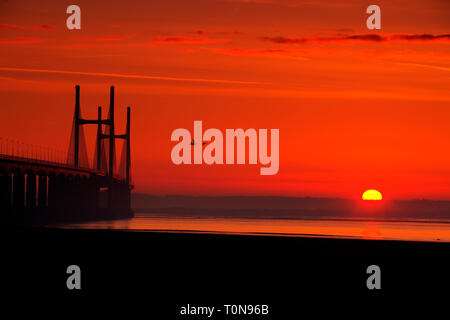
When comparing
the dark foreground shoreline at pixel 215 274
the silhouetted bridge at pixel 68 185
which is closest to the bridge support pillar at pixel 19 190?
the silhouetted bridge at pixel 68 185

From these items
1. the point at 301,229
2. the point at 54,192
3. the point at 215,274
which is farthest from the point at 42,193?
the point at 215,274

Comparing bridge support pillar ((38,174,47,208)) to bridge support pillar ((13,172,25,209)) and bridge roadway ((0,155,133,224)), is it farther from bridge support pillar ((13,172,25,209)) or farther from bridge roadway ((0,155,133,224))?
bridge support pillar ((13,172,25,209))

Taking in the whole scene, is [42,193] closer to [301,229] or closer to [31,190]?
[31,190]

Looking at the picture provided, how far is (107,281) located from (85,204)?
107322 mm

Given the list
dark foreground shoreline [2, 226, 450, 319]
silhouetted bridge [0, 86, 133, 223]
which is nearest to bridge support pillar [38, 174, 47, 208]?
silhouetted bridge [0, 86, 133, 223]

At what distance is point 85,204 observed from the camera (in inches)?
5010

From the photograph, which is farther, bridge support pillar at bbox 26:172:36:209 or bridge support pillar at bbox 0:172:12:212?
bridge support pillar at bbox 26:172:36:209

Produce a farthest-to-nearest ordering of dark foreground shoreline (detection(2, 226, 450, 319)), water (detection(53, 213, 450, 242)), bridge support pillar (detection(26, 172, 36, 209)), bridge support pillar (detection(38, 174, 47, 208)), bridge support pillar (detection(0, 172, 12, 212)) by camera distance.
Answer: bridge support pillar (detection(38, 174, 47, 208)) < bridge support pillar (detection(26, 172, 36, 209)) < bridge support pillar (detection(0, 172, 12, 212)) < water (detection(53, 213, 450, 242)) < dark foreground shoreline (detection(2, 226, 450, 319))

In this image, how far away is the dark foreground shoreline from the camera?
19.5 metres

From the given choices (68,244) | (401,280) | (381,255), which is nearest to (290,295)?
(401,280)

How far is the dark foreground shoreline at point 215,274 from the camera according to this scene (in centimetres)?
1945

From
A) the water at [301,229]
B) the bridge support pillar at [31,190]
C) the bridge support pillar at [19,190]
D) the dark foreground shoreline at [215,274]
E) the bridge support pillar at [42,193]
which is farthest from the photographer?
the bridge support pillar at [42,193]

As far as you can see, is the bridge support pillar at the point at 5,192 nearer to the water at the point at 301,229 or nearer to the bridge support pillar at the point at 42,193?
the water at the point at 301,229

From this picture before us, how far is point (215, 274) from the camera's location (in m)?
23.9
